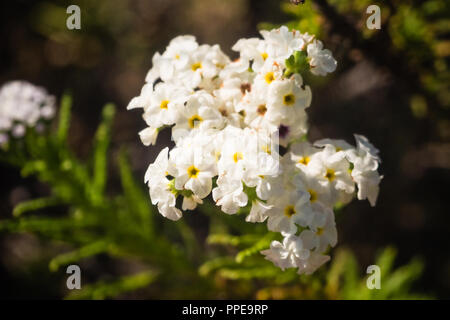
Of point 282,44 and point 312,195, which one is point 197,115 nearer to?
point 282,44

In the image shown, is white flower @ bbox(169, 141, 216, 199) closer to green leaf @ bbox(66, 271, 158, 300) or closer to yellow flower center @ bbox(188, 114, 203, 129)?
yellow flower center @ bbox(188, 114, 203, 129)

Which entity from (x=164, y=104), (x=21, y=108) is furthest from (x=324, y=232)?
(x=21, y=108)

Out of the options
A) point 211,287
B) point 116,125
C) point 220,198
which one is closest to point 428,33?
point 220,198

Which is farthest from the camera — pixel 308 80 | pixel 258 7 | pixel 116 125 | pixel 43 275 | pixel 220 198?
pixel 116 125

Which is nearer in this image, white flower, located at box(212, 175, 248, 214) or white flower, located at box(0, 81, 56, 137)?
white flower, located at box(212, 175, 248, 214)

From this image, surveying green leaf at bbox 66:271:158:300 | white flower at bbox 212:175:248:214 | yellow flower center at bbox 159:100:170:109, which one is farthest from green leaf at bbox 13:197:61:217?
white flower at bbox 212:175:248:214

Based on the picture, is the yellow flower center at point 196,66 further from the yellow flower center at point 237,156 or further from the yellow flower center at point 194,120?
the yellow flower center at point 237,156

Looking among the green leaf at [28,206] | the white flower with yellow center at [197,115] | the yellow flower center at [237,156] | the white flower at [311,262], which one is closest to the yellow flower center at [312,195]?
the white flower at [311,262]
